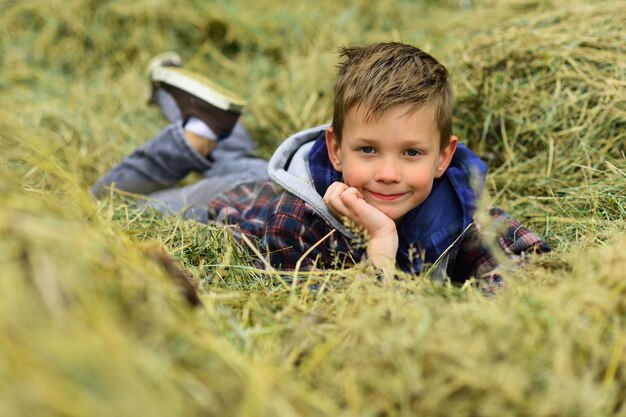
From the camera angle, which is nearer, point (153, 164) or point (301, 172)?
point (301, 172)

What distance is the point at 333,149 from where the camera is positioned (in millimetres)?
2537

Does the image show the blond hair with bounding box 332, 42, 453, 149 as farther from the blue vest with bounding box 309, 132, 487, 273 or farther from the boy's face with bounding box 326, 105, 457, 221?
the blue vest with bounding box 309, 132, 487, 273

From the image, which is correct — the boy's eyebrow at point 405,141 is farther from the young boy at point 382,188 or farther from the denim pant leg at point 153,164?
the denim pant leg at point 153,164

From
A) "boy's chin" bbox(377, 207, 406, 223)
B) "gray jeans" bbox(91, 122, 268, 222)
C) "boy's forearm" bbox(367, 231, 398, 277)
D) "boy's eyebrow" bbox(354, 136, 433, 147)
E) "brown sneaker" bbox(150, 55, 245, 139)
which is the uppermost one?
"boy's eyebrow" bbox(354, 136, 433, 147)

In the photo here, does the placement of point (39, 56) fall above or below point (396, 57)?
below

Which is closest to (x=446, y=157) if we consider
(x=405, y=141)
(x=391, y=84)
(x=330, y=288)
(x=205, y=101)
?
(x=405, y=141)

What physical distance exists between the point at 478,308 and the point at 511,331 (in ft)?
0.50

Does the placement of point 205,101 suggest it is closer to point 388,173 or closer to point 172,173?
point 172,173

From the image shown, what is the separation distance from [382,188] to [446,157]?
33cm

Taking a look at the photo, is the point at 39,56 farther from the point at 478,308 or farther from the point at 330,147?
the point at 478,308

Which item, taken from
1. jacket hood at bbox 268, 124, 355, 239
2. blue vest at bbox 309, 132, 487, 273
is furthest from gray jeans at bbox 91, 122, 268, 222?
blue vest at bbox 309, 132, 487, 273

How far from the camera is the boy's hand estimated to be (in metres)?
2.33

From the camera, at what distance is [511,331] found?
1.47m

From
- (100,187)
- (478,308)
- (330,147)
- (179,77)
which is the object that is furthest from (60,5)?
(478,308)
